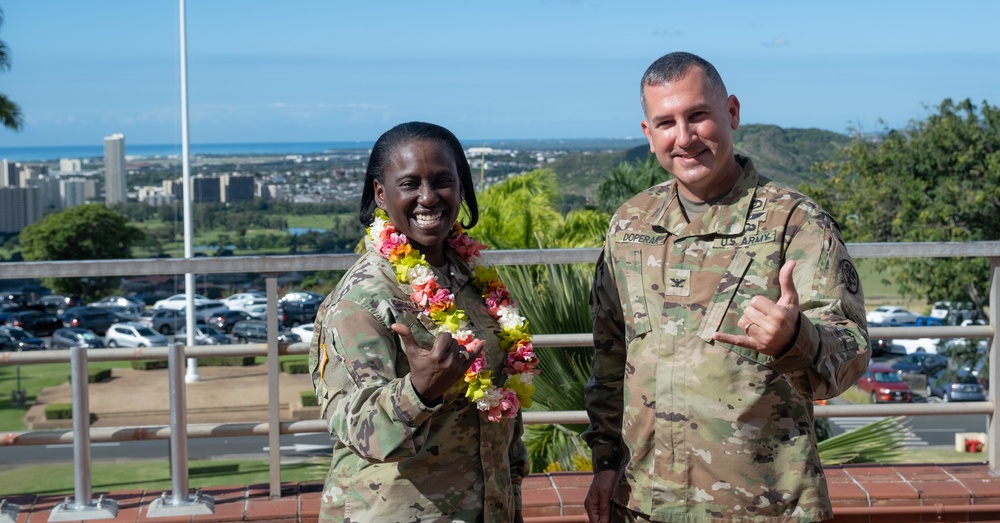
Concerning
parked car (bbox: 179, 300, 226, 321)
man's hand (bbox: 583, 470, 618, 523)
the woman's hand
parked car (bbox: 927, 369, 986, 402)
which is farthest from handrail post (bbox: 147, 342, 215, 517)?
parked car (bbox: 179, 300, 226, 321)

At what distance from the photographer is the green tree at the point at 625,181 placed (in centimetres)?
1900

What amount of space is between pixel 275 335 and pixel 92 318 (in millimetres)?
56557

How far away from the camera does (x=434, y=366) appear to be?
2.07 meters

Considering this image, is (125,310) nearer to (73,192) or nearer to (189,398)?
(189,398)

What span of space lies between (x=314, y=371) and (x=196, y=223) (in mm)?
95153

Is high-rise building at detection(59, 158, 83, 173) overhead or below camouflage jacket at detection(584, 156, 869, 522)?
below

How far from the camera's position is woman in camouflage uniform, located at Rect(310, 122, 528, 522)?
2.12 m

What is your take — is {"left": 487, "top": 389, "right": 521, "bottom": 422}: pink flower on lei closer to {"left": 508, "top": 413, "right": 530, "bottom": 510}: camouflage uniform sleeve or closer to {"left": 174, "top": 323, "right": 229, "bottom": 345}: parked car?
{"left": 508, "top": 413, "right": 530, "bottom": 510}: camouflage uniform sleeve

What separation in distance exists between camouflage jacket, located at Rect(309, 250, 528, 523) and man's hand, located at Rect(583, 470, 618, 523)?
0.95 ft

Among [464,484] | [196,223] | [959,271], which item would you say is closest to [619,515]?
[464,484]

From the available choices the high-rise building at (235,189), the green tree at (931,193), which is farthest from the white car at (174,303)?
the green tree at (931,193)

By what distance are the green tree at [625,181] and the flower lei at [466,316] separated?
53.0ft

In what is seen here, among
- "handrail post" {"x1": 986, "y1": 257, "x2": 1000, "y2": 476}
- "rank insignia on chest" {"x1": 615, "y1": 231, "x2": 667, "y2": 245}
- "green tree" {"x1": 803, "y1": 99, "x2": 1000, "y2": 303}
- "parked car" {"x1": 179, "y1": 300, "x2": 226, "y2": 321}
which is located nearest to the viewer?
"rank insignia on chest" {"x1": 615, "y1": 231, "x2": 667, "y2": 245}

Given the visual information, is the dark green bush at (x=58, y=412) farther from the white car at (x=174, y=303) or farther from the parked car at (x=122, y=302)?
the parked car at (x=122, y=302)
